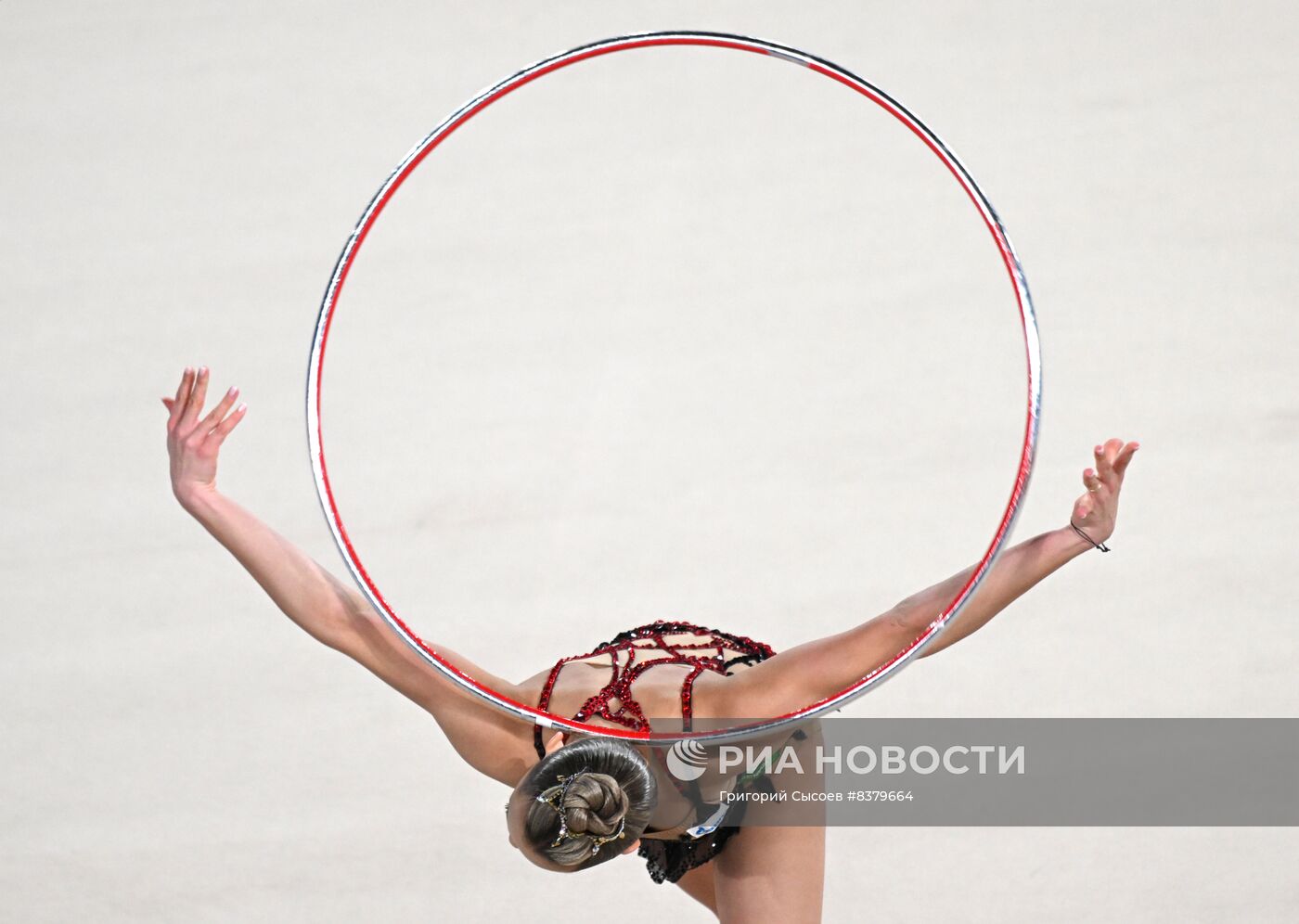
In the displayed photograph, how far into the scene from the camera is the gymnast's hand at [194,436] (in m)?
2.08

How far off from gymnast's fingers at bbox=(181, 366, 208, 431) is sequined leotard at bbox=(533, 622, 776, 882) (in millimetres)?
609

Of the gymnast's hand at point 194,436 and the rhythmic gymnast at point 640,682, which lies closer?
the rhythmic gymnast at point 640,682

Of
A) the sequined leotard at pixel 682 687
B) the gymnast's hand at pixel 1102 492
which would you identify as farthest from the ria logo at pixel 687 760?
the gymnast's hand at pixel 1102 492

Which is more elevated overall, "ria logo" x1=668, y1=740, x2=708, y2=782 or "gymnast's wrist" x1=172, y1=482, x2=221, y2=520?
"gymnast's wrist" x1=172, y1=482, x2=221, y2=520

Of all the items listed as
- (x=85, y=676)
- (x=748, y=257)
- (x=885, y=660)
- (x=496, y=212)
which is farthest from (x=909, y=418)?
(x=85, y=676)

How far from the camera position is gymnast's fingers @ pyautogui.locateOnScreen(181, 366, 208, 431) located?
2.08 meters

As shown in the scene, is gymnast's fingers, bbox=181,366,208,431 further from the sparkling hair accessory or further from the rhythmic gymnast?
the sparkling hair accessory

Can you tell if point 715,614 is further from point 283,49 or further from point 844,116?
point 283,49

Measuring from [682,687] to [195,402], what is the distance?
0.77 m

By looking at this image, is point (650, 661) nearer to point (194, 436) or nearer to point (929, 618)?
point (929, 618)

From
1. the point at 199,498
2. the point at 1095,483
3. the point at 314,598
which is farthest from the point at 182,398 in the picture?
the point at 1095,483

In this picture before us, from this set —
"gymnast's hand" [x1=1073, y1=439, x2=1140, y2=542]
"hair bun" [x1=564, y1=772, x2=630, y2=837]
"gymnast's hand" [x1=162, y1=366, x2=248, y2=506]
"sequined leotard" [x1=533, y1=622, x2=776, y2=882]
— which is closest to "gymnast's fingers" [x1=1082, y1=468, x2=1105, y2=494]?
"gymnast's hand" [x1=1073, y1=439, x2=1140, y2=542]

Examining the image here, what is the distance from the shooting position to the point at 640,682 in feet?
7.01

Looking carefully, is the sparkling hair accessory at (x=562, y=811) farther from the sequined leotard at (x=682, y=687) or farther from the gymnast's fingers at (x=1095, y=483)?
the gymnast's fingers at (x=1095, y=483)
